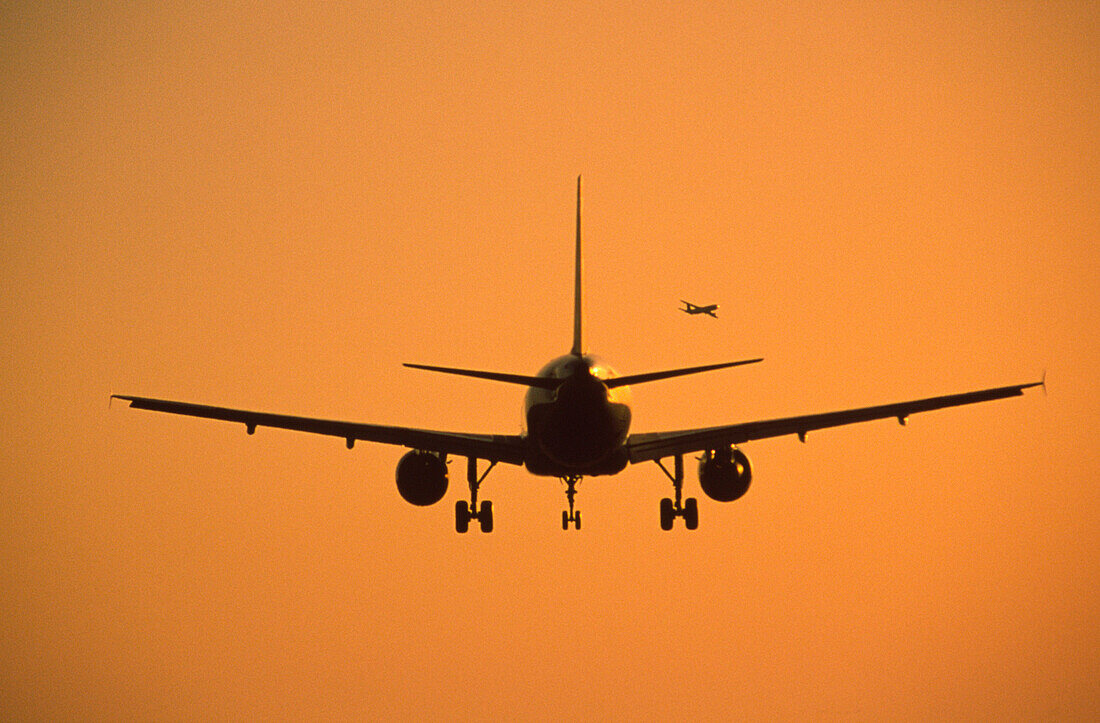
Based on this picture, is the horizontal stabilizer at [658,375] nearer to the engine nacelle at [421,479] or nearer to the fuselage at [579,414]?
the fuselage at [579,414]

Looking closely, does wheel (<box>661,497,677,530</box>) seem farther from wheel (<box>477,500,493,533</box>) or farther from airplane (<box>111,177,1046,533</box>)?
wheel (<box>477,500,493,533</box>)

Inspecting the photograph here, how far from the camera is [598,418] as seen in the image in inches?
1740

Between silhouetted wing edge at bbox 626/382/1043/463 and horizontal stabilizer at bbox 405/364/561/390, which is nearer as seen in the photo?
horizontal stabilizer at bbox 405/364/561/390

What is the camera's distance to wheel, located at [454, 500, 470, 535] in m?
56.1

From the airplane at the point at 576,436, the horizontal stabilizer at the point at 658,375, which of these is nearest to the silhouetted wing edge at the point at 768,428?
the airplane at the point at 576,436

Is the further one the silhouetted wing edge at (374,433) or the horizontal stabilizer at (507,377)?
the silhouetted wing edge at (374,433)

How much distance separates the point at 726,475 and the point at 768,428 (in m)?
2.75

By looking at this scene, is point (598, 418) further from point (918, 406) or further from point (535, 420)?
point (918, 406)

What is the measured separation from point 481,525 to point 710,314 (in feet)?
118

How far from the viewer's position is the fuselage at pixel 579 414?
44.0 metres

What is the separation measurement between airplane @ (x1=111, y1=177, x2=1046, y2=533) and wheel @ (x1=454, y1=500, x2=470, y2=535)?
0.12ft

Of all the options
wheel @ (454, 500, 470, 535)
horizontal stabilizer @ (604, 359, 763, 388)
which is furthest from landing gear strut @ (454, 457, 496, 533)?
horizontal stabilizer @ (604, 359, 763, 388)

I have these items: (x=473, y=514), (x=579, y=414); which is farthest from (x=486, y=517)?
(x=579, y=414)

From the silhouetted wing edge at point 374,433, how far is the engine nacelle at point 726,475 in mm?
6669
